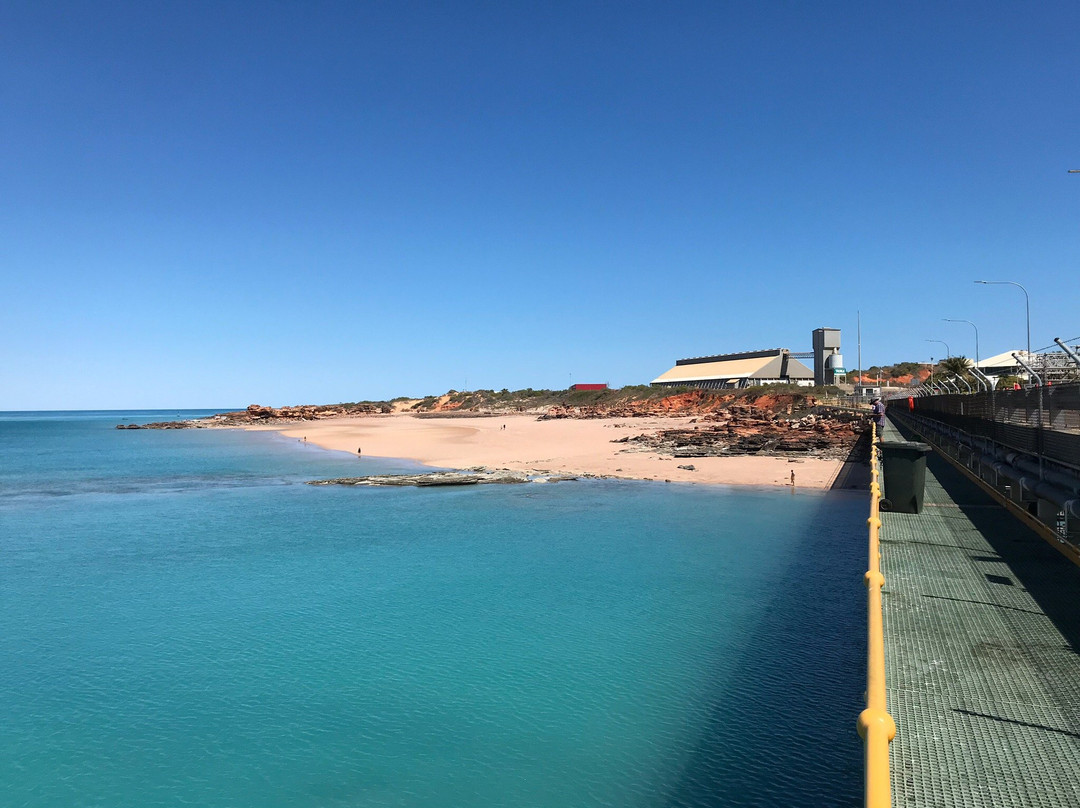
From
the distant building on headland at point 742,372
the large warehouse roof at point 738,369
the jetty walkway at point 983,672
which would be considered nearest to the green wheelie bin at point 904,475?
the jetty walkway at point 983,672

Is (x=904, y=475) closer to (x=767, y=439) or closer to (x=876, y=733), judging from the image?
(x=876, y=733)

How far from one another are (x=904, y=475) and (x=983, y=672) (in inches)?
299

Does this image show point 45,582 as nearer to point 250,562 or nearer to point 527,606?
point 250,562

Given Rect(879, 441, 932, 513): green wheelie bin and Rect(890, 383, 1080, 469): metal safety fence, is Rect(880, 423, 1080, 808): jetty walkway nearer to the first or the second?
Rect(890, 383, 1080, 469): metal safety fence

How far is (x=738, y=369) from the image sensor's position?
128 meters

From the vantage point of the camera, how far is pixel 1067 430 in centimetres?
1188

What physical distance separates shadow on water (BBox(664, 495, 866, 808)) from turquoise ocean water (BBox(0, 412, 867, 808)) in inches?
1.7

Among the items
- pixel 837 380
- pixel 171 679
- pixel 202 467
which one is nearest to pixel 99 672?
pixel 171 679

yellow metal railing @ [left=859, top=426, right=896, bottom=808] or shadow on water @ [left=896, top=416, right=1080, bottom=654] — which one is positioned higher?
yellow metal railing @ [left=859, top=426, right=896, bottom=808]

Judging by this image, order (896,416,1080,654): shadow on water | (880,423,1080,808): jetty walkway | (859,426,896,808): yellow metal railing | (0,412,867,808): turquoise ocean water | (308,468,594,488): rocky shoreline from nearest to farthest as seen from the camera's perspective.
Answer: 1. (859,426,896,808): yellow metal railing
2. (880,423,1080,808): jetty walkway
3. (896,416,1080,654): shadow on water
4. (0,412,867,808): turquoise ocean water
5. (308,468,594,488): rocky shoreline

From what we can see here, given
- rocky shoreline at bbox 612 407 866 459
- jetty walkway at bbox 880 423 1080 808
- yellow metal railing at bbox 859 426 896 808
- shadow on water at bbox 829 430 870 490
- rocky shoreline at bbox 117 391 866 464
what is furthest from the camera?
rocky shoreline at bbox 117 391 866 464

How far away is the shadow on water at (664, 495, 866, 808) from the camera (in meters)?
8.35

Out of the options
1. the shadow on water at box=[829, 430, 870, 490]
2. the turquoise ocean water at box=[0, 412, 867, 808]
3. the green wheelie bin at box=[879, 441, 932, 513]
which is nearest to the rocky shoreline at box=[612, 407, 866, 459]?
the shadow on water at box=[829, 430, 870, 490]

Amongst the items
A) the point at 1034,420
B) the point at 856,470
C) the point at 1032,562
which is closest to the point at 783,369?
the point at 856,470
